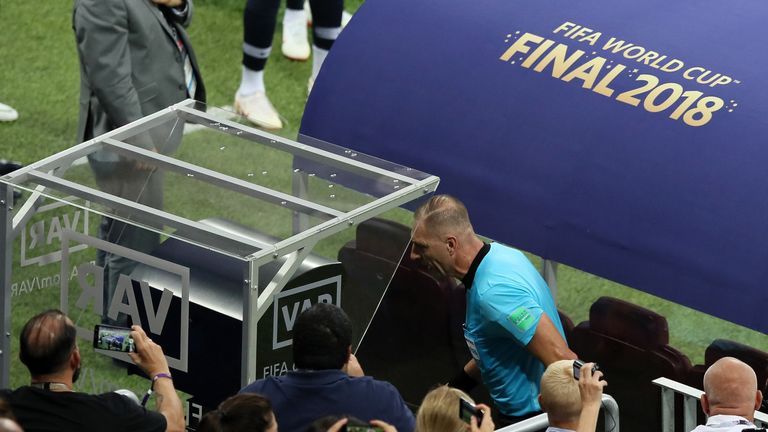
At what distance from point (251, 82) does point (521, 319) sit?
492 centimetres

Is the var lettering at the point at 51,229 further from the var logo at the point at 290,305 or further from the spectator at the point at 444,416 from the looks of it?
the spectator at the point at 444,416

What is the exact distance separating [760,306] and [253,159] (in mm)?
1973

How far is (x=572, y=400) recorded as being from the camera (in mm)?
4820

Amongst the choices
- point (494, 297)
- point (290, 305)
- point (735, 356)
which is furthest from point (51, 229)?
point (735, 356)

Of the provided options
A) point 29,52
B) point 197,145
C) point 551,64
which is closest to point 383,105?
point 551,64

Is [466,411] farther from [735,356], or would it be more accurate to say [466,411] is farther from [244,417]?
[735,356]

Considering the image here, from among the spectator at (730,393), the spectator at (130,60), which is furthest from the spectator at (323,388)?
the spectator at (130,60)

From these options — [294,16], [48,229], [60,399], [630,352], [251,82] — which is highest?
[294,16]

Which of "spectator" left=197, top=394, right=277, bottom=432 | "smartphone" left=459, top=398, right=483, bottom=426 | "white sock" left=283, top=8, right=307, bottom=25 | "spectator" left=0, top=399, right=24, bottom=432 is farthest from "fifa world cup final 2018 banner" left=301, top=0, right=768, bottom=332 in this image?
"white sock" left=283, top=8, right=307, bottom=25

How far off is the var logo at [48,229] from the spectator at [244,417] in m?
1.55

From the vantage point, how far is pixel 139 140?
621 centimetres

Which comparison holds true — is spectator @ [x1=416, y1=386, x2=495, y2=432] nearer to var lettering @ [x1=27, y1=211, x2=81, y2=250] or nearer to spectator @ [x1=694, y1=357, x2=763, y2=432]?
spectator @ [x1=694, y1=357, x2=763, y2=432]

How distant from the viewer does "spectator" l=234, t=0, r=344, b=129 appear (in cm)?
995

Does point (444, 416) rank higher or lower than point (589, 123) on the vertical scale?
lower
